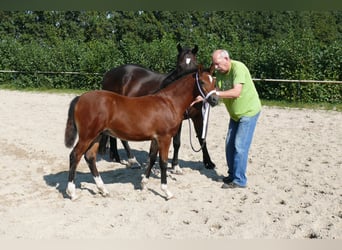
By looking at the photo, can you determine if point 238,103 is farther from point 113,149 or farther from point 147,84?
point 113,149

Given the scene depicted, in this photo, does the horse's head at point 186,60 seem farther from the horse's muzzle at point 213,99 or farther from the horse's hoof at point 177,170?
the horse's hoof at point 177,170

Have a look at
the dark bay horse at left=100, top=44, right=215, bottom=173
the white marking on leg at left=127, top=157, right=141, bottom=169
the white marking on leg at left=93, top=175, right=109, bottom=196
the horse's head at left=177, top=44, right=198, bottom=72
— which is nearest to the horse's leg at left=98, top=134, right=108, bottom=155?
the dark bay horse at left=100, top=44, right=215, bottom=173

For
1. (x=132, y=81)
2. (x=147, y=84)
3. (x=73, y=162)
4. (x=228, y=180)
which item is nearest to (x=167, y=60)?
(x=132, y=81)

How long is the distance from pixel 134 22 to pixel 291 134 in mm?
23742

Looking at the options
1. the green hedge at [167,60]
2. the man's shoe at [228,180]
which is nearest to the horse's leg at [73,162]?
the man's shoe at [228,180]

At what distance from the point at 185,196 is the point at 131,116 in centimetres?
122

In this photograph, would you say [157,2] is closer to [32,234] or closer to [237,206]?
[32,234]

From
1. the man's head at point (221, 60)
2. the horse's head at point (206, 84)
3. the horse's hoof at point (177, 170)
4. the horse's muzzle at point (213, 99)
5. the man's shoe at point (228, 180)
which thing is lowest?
the horse's hoof at point (177, 170)

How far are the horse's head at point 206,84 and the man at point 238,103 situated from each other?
0.10 metres

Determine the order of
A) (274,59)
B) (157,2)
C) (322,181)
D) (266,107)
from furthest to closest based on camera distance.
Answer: (274,59) → (266,107) → (322,181) → (157,2)

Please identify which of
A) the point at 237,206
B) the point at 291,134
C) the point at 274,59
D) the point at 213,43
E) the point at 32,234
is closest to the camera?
the point at 32,234

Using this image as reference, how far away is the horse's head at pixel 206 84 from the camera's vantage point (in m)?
4.34

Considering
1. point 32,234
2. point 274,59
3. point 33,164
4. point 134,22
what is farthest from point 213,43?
point 134,22

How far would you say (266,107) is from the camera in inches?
460
